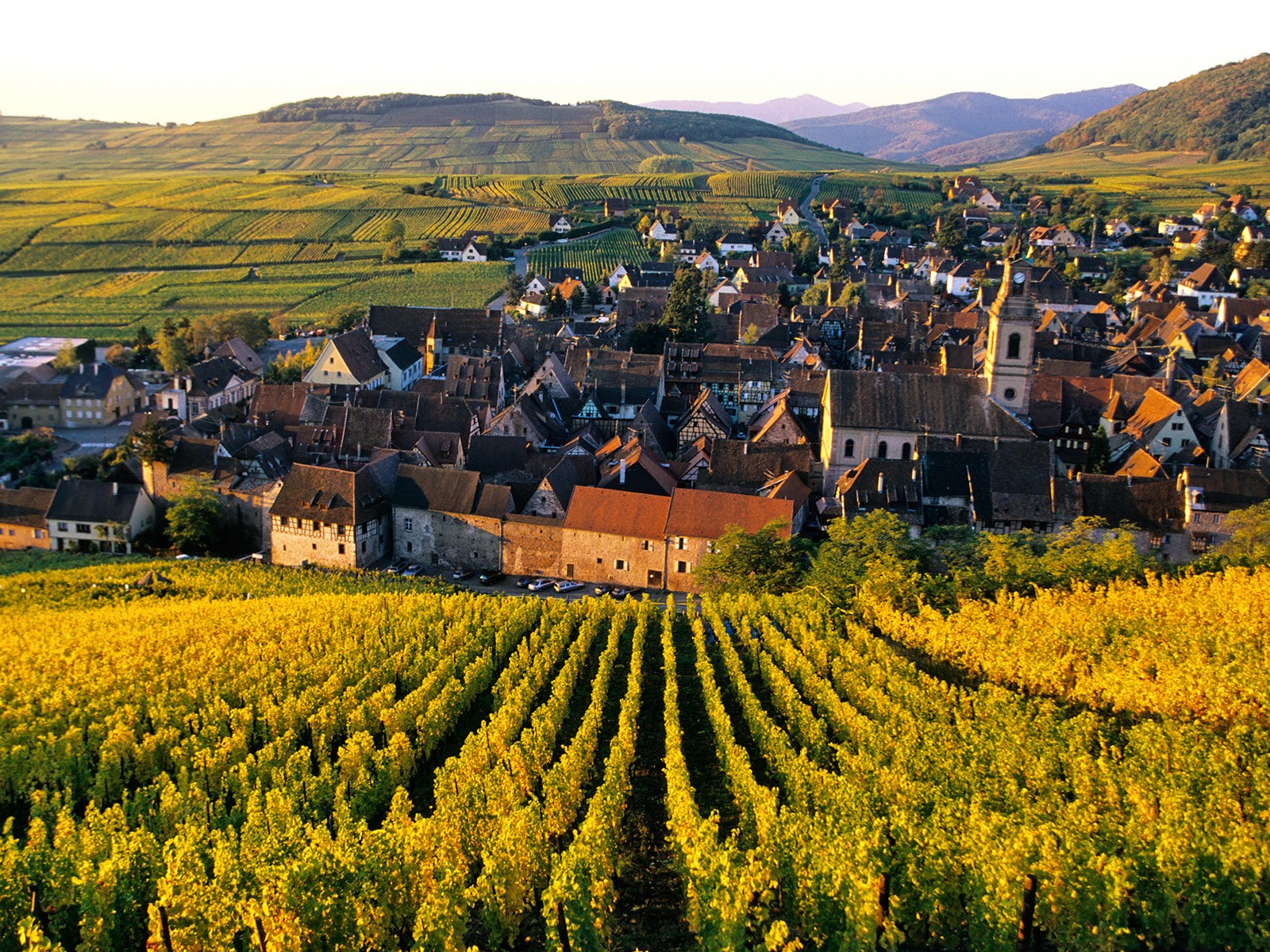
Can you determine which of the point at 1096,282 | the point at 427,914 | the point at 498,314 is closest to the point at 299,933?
the point at 427,914

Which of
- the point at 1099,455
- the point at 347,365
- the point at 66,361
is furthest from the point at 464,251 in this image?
the point at 1099,455

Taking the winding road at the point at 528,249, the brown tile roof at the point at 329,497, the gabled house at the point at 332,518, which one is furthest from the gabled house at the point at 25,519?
the winding road at the point at 528,249

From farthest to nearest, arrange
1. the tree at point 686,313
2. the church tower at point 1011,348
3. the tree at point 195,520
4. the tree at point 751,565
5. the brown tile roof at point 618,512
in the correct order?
the tree at point 686,313 < the church tower at point 1011,348 < the tree at point 195,520 < the brown tile roof at point 618,512 < the tree at point 751,565

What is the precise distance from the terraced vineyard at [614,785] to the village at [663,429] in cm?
1197

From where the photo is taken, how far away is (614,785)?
25766mm

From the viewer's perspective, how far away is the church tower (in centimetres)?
6334

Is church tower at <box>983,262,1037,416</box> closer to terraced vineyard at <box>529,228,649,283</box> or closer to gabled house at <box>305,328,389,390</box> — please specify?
gabled house at <box>305,328,389,390</box>

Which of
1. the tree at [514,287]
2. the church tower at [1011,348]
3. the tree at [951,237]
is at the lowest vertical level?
the church tower at [1011,348]

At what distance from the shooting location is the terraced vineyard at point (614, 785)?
20.7 m

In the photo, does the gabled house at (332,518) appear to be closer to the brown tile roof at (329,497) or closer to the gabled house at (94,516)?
the brown tile roof at (329,497)

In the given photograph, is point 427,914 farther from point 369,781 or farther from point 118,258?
point 118,258

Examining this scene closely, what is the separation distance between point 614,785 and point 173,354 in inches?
3262

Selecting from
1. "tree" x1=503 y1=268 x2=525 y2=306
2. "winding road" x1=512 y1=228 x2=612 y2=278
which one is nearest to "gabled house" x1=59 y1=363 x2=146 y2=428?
"tree" x1=503 y1=268 x2=525 y2=306

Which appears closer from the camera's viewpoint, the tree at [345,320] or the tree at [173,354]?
the tree at [173,354]
